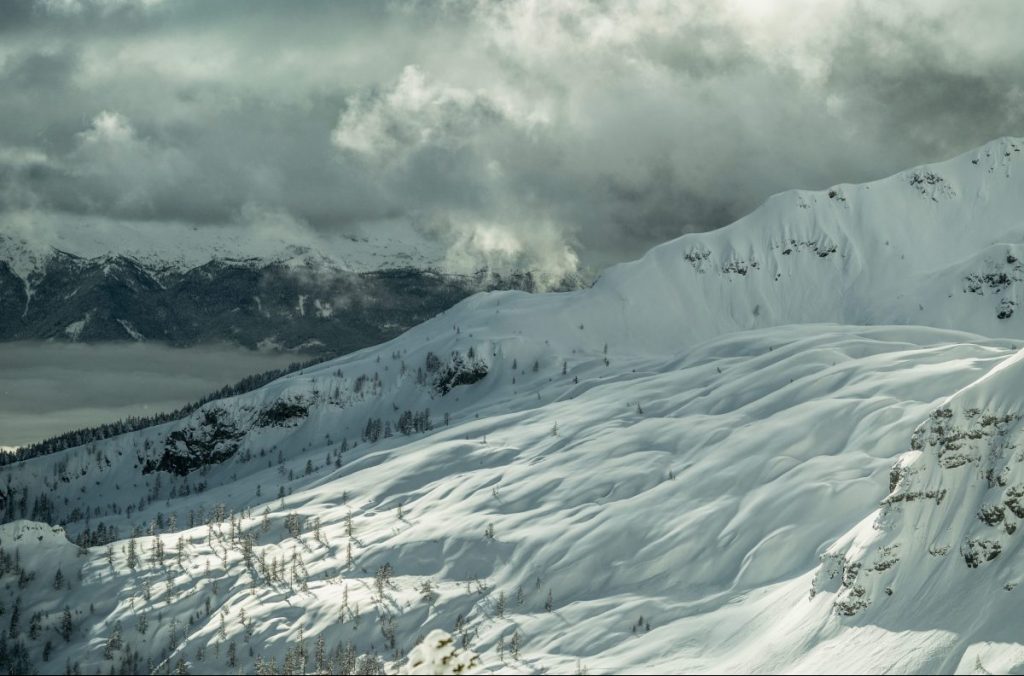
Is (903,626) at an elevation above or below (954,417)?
below

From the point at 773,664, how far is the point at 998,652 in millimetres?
35431

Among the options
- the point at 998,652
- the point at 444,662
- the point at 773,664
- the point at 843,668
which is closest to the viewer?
the point at 444,662

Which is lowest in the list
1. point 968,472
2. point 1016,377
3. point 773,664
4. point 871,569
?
point 773,664

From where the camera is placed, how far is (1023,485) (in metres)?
182

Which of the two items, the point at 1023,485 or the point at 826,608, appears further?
the point at 826,608

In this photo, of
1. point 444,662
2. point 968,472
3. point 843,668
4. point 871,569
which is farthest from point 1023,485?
point 444,662

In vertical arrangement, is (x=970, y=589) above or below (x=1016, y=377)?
below

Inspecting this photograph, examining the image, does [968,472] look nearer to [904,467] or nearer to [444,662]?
[904,467]

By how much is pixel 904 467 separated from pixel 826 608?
25.1 m

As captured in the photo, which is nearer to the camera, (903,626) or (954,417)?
(903,626)

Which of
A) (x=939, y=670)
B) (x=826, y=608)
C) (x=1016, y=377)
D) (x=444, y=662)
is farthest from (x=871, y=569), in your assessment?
(x=444, y=662)

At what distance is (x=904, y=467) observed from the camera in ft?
648

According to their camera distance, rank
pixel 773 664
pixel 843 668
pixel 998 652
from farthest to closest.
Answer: pixel 773 664, pixel 843 668, pixel 998 652

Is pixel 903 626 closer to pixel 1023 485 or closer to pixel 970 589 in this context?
pixel 970 589
